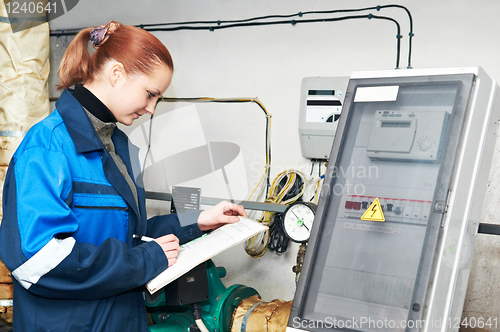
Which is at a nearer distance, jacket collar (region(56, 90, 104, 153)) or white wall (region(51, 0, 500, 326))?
jacket collar (region(56, 90, 104, 153))

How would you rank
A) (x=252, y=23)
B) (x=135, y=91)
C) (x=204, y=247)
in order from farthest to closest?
(x=252, y=23)
(x=204, y=247)
(x=135, y=91)

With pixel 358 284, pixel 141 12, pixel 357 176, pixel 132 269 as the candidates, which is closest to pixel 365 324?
pixel 358 284

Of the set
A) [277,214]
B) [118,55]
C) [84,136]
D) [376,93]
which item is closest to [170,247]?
[84,136]

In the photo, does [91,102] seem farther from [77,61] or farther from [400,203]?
[400,203]

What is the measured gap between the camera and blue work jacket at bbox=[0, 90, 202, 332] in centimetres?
91

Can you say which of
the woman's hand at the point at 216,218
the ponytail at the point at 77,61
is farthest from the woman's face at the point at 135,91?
the woman's hand at the point at 216,218

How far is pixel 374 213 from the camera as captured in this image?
1048 millimetres

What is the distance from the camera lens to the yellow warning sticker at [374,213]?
3.41 ft

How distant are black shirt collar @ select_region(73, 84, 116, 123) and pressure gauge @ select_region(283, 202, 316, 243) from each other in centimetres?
78

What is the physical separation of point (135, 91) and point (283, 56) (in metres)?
1.19

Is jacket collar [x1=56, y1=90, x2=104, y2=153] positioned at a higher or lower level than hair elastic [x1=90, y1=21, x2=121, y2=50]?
lower

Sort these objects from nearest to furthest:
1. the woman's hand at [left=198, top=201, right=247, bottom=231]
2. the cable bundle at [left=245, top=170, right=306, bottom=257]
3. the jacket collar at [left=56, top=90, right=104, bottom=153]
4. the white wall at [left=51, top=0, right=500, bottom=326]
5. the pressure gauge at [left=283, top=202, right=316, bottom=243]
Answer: the jacket collar at [left=56, top=90, right=104, bottom=153] → the woman's hand at [left=198, top=201, right=247, bottom=231] → the pressure gauge at [left=283, top=202, right=316, bottom=243] → the white wall at [left=51, top=0, right=500, bottom=326] → the cable bundle at [left=245, top=170, right=306, bottom=257]

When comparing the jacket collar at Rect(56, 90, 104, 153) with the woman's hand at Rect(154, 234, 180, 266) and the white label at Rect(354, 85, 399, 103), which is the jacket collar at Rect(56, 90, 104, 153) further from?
the white label at Rect(354, 85, 399, 103)

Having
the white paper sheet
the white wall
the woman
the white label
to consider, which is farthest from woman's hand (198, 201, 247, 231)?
the white wall
